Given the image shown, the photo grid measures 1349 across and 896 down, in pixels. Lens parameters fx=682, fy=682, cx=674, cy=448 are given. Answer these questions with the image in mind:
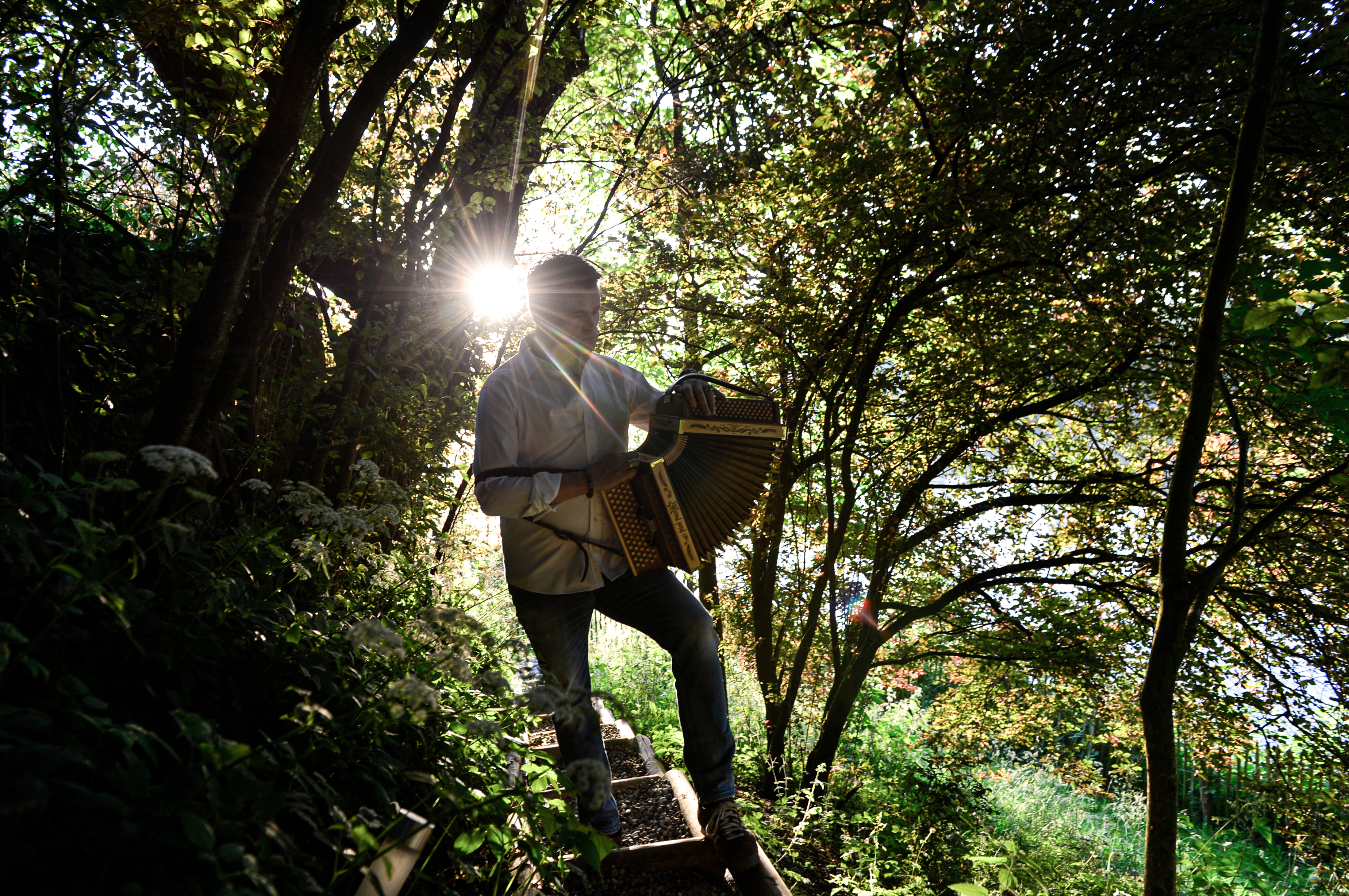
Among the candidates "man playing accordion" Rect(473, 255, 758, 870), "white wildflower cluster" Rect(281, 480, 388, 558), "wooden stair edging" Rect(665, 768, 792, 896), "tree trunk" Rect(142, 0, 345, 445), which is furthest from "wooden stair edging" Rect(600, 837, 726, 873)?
"tree trunk" Rect(142, 0, 345, 445)

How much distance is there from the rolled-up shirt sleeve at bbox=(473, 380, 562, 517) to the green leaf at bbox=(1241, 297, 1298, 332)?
203 centimetres

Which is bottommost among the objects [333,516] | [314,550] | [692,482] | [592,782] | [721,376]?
[592,782]

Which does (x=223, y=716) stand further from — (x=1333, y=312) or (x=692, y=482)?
(x=1333, y=312)

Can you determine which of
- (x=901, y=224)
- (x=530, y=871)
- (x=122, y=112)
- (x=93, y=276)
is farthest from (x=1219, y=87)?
(x=93, y=276)

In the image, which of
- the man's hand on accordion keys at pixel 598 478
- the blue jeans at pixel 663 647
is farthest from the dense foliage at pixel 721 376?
the man's hand on accordion keys at pixel 598 478

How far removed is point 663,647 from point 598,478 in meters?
0.68

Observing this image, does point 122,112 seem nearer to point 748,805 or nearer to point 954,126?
point 954,126

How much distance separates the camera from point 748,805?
11.0ft

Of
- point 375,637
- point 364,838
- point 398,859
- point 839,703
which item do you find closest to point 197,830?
point 364,838

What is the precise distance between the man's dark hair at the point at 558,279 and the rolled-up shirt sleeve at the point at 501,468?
41 cm

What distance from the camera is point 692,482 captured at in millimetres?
2920

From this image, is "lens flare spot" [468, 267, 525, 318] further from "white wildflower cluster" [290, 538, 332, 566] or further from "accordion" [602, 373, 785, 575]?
"white wildflower cluster" [290, 538, 332, 566]

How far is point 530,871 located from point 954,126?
3601 mm

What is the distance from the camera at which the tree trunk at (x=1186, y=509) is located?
6.75ft
